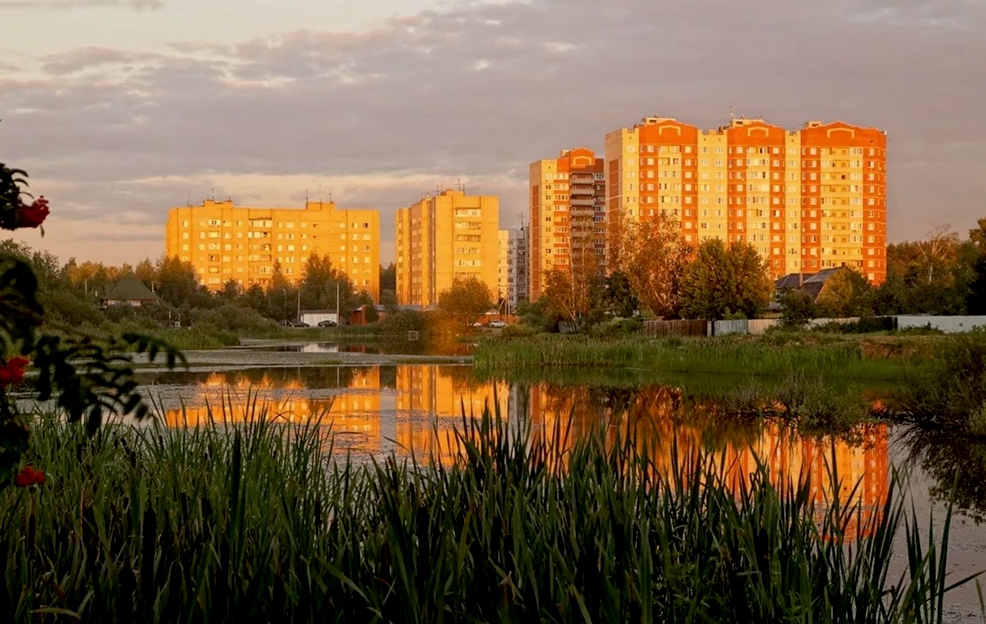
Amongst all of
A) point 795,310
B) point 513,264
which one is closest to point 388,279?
point 513,264

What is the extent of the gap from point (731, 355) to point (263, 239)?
430 ft

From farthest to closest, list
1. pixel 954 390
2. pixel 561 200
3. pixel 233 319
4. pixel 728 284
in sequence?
pixel 561 200 → pixel 233 319 → pixel 728 284 → pixel 954 390

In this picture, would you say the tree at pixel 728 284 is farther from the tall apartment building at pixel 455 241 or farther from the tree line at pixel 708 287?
the tall apartment building at pixel 455 241

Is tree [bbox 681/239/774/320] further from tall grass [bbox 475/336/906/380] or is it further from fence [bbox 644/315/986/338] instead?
tall grass [bbox 475/336/906/380]

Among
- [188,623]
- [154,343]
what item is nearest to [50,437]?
[188,623]

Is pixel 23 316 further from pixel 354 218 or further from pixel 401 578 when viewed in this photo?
pixel 354 218

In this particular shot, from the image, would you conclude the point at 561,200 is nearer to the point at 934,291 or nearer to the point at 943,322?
the point at 934,291

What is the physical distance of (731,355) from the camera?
29688 millimetres

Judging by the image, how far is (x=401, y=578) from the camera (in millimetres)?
3707

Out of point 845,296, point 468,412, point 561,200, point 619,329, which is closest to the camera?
point 468,412

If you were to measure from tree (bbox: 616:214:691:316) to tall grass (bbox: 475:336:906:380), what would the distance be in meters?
13.5

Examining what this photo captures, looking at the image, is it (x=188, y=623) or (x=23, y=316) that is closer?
(x=23, y=316)

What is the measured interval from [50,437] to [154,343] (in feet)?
18.2

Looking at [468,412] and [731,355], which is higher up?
[731,355]
